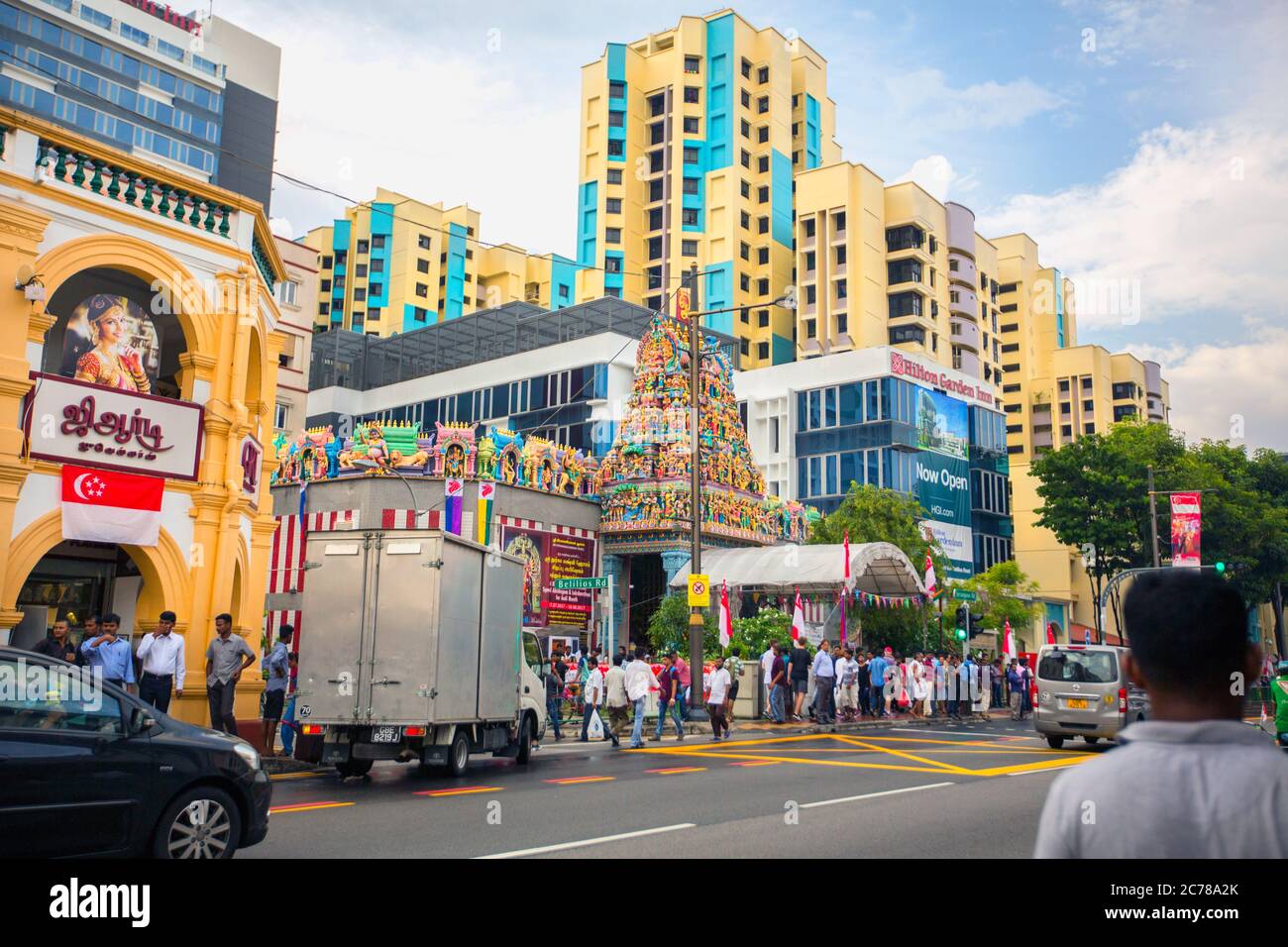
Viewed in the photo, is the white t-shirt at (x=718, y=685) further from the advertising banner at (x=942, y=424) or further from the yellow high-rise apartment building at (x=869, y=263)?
the yellow high-rise apartment building at (x=869, y=263)

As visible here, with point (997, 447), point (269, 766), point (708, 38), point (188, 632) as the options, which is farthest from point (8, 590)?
point (708, 38)

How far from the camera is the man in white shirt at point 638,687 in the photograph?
20.2m

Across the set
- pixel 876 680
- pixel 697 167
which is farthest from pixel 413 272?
pixel 876 680

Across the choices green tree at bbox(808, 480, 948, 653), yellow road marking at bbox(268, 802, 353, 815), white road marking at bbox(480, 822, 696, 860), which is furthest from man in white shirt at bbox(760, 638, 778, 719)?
white road marking at bbox(480, 822, 696, 860)

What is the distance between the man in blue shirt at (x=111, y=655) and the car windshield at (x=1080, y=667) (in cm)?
1574

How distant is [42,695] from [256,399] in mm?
12256

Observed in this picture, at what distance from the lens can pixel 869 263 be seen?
7400 cm

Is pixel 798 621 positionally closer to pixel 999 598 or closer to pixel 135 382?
pixel 135 382

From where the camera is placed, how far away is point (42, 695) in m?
7.19

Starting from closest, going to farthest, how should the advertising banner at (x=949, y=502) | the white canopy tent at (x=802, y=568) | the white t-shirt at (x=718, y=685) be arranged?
the white t-shirt at (x=718, y=685) → the white canopy tent at (x=802, y=568) → the advertising banner at (x=949, y=502)

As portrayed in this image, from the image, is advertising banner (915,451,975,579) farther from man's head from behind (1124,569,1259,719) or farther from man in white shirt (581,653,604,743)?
man's head from behind (1124,569,1259,719)

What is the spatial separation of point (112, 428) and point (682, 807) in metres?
9.48

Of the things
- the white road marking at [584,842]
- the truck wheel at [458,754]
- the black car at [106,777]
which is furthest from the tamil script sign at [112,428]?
the white road marking at [584,842]

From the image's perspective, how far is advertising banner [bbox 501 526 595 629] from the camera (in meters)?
30.4
